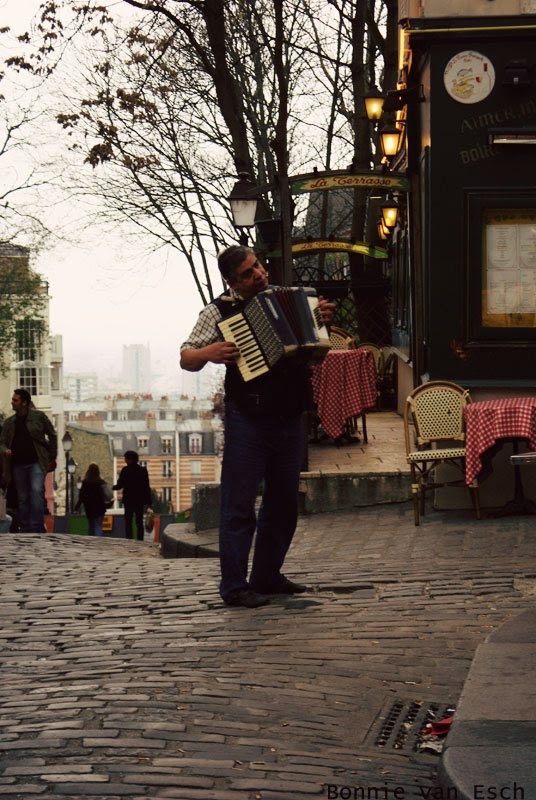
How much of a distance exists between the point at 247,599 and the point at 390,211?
1586cm

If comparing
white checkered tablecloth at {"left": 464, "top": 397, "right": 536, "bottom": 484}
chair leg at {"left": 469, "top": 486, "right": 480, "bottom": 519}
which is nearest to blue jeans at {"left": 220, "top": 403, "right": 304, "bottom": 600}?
white checkered tablecloth at {"left": 464, "top": 397, "right": 536, "bottom": 484}

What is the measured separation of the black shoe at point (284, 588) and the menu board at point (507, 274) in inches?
217

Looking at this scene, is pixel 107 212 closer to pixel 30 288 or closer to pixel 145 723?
pixel 30 288

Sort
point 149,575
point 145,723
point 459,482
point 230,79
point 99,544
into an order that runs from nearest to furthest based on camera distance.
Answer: point 145,723 < point 149,575 < point 459,482 < point 99,544 < point 230,79

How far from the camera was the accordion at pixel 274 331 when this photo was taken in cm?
866

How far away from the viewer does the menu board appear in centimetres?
1421

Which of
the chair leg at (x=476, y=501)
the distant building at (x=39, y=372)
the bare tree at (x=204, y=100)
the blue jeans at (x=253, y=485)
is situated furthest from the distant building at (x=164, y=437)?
the blue jeans at (x=253, y=485)

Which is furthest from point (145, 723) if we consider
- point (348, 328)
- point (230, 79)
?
point (348, 328)

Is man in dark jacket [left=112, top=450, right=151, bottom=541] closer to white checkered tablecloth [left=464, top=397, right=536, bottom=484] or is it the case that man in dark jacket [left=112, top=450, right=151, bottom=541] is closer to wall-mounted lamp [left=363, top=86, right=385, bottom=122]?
wall-mounted lamp [left=363, top=86, right=385, bottom=122]

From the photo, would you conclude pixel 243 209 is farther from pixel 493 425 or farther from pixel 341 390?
pixel 493 425

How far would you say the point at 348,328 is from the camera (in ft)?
102

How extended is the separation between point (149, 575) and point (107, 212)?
2445 centimetres

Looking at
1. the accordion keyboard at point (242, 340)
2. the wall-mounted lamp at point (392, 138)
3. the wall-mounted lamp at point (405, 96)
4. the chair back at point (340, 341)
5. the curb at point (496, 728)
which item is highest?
the wall-mounted lamp at point (392, 138)

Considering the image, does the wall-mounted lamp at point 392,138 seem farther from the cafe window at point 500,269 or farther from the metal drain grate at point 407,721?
the metal drain grate at point 407,721
